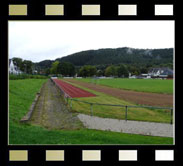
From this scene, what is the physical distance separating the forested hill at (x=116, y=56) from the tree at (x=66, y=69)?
15 centimetres

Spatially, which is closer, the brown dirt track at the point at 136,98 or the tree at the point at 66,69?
the tree at the point at 66,69

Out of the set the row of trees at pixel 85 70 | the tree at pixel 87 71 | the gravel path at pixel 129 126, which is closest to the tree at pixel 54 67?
the row of trees at pixel 85 70

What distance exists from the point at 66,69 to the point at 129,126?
2.71m

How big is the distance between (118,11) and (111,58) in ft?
8.97

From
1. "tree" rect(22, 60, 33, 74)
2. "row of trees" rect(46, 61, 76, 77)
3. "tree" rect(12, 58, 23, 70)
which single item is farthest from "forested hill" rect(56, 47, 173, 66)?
"tree" rect(12, 58, 23, 70)

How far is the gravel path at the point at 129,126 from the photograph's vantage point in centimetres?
505

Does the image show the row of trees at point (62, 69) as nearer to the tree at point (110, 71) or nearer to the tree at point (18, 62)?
the tree at point (18, 62)

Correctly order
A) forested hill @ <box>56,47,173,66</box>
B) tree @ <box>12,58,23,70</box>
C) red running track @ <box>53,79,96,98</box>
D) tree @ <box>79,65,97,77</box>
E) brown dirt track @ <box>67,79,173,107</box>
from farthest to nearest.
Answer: red running track @ <box>53,79,96,98</box> < brown dirt track @ <box>67,79,173,107</box> < tree @ <box>79,65,97,77</box> < forested hill @ <box>56,47,173,66</box> < tree @ <box>12,58,23,70</box>

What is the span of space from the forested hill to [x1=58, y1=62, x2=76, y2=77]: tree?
15 centimetres

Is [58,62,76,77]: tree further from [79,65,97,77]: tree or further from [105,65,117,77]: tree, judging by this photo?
[105,65,117,77]: tree

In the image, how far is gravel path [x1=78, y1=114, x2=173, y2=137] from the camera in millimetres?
5047

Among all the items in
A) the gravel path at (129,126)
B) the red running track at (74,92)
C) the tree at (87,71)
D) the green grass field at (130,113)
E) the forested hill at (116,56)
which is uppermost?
the forested hill at (116,56)

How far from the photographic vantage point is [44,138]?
3918 mm
